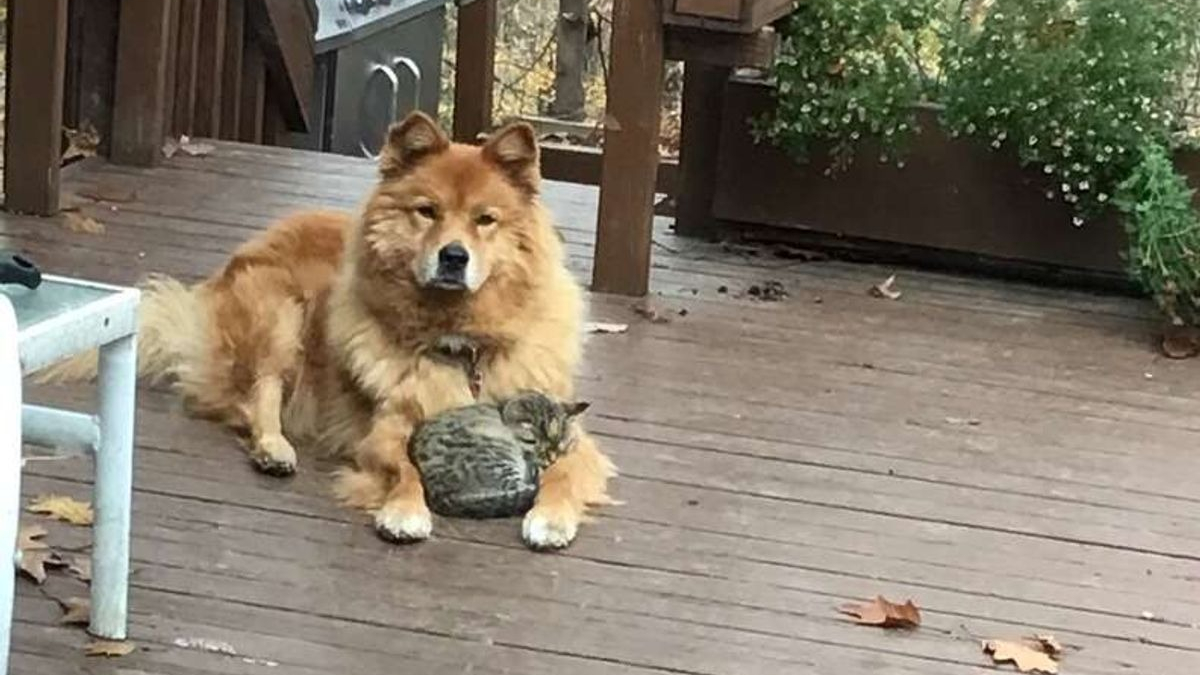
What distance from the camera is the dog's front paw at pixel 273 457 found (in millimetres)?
3688

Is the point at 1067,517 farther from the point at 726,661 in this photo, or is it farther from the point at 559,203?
the point at 559,203

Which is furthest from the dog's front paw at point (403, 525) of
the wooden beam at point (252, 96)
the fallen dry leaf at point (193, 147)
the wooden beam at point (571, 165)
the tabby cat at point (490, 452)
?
the wooden beam at point (571, 165)

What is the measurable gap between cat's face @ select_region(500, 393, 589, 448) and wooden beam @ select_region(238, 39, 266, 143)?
3660 mm

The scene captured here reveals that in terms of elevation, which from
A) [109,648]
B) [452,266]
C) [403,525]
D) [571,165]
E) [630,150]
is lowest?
[109,648]

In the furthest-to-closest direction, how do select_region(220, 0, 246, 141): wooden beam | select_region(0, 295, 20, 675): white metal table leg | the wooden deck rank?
select_region(220, 0, 246, 141): wooden beam
the wooden deck
select_region(0, 295, 20, 675): white metal table leg

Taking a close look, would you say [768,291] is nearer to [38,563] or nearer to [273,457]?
[273,457]

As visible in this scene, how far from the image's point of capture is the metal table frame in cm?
247

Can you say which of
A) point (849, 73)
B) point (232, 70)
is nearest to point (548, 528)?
point (849, 73)

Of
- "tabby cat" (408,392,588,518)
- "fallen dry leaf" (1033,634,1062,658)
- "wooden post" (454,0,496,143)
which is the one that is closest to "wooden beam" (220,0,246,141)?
"wooden post" (454,0,496,143)

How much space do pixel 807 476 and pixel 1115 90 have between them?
6.44 ft

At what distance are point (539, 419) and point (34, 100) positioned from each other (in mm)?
2427

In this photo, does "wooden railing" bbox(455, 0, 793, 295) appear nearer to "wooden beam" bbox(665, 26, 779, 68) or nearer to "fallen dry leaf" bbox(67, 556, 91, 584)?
"wooden beam" bbox(665, 26, 779, 68)

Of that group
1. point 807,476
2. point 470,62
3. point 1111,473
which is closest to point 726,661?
point 807,476

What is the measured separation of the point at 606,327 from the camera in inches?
193
